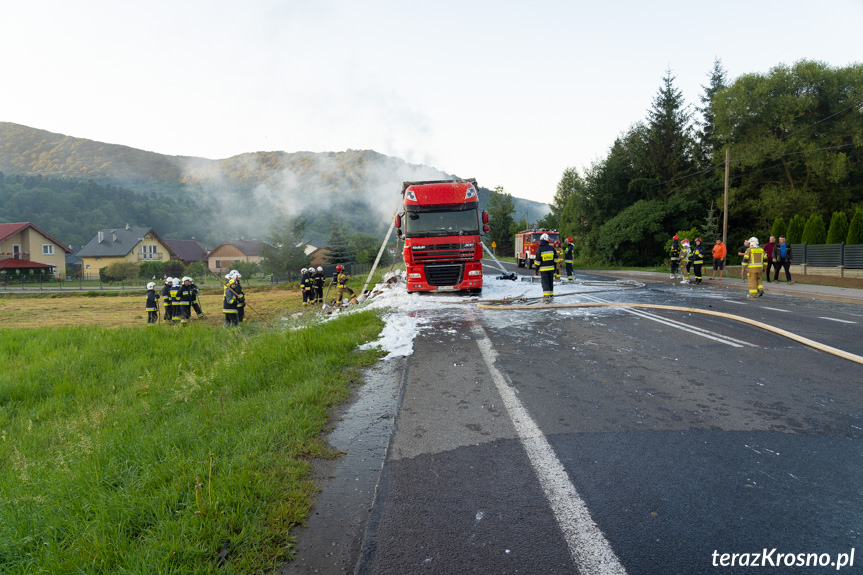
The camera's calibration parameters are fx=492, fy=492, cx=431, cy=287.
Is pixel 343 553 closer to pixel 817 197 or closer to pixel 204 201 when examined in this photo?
pixel 817 197

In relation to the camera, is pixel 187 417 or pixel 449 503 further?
pixel 187 417

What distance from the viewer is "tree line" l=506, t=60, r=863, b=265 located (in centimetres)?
3569

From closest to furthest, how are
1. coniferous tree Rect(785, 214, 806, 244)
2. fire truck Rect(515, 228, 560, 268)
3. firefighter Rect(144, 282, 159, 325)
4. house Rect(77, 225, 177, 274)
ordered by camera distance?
firefighter Rect(144, 282, 159, 325)
coniferous tree Rect(785, 214, 806, 244)
fire truck Rect(515, 228, 560, 268)
house Rect(77, 225, 177, 274)

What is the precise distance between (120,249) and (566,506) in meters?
85.2

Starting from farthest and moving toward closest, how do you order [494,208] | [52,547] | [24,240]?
[494,208]
[24,240]
[52,547]

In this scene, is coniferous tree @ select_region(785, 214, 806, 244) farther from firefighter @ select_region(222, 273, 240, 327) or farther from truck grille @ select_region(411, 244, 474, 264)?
firefighter @ select_region(222, 273, 240, 327)

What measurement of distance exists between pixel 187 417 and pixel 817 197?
4361 cm

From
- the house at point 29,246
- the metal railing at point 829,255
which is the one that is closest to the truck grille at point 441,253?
the metal railing at point 829,255

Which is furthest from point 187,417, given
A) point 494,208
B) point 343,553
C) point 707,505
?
point 494,208

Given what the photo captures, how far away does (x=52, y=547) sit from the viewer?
2699mm

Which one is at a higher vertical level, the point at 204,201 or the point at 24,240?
the point at 204,201

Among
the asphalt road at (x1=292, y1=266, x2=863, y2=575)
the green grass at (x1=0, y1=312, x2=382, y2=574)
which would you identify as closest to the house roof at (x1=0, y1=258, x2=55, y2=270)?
the green grass at (x1=0, y1=312, x2=382, y2=574)

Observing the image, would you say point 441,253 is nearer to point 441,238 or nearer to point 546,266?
point 441,238

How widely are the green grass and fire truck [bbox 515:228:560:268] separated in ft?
85.1
